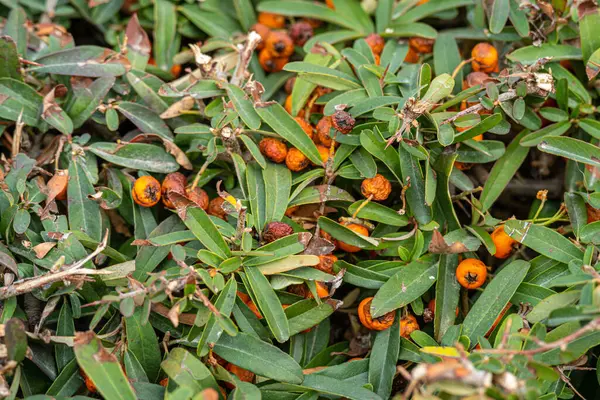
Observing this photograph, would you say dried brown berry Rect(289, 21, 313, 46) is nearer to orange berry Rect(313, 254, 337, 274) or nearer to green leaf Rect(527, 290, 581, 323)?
orange berry Rect(313, 254, 337, 274)

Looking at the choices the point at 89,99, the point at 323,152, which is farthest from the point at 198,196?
the point at 89,99

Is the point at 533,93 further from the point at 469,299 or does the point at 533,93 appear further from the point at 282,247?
the point at 282,247

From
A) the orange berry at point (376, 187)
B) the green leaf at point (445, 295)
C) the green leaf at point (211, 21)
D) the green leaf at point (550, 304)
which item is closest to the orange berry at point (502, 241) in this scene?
the green leaf at point (445, 295)

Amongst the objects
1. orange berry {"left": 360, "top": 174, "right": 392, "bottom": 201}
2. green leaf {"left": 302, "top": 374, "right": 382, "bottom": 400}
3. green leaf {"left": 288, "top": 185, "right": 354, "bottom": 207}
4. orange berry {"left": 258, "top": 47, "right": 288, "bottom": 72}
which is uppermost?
orange berry {"left": 258, "top": 47, "right": 288, "bottom": 72}

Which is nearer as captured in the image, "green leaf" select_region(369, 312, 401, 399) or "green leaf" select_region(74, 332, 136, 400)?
"green leaf" select_region(74, 332, 136, 400)

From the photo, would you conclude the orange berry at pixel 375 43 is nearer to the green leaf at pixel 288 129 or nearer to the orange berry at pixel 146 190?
the green leaf at pixel 288 129

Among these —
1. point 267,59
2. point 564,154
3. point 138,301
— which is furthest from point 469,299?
point 267,59

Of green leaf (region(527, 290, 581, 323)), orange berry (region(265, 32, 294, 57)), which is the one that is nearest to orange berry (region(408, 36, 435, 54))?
orange berry (region(265, 32, 294, 57))

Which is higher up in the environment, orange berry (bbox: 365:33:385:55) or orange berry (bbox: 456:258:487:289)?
orange berry (bbox: 365:33:385:55)

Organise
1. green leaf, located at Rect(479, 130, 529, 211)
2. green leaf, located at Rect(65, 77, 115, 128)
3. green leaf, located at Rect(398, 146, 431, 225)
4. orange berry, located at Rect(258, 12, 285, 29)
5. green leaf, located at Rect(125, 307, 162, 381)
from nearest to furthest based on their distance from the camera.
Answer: green leaf, located at Rect(125, 307, 162, 381) < green leaf, located at Rect(398, 146, 431, 225) < green leaf, located at Rect(479, 130, 529, 211) < green leaf, located at Rect(65, 77, 115, 128) < orange berry, located at Rect(258, 12, 285, 29)
